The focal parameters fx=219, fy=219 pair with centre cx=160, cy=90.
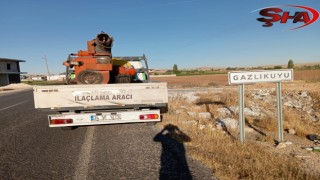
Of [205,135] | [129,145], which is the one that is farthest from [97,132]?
[205,135]

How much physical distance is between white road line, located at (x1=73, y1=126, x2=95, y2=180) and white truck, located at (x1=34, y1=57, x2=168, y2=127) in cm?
53

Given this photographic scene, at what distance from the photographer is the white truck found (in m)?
4.85

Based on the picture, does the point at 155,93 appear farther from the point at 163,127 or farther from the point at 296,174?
the point at 296,174

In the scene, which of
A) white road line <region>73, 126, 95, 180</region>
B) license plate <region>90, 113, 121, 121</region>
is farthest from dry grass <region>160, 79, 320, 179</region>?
white road line <region>73, 126, 95, 180</region>

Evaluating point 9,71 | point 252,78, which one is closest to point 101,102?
point 252,78

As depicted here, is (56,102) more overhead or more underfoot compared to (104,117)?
more overhead

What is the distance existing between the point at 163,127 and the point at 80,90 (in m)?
2.65

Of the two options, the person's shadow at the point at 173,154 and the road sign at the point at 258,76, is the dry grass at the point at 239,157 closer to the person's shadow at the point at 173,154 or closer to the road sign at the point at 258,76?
the person's shadow at the point at 173,154

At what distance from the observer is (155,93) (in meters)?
5.16

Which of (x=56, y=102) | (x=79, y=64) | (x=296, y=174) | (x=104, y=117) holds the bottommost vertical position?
(x=296, y=174)

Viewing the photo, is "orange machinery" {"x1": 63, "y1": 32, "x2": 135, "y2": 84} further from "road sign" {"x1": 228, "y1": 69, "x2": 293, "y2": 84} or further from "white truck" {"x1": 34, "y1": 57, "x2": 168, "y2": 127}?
"road sign" {"x1": 228, "y1": 69, "x2": 293, "y2": 84}

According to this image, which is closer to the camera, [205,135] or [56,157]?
[56,157]

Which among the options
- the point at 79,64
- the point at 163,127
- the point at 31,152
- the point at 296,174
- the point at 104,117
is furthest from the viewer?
the point at 163,127

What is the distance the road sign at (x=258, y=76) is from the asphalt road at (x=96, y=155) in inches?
75.2
